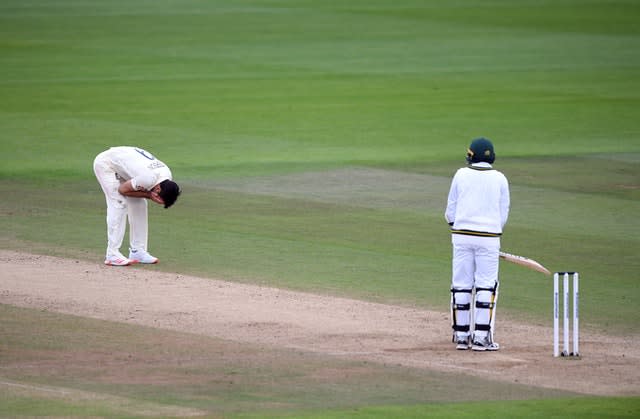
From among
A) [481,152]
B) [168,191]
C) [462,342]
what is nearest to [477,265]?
[462,342]

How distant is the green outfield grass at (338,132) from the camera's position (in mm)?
16734

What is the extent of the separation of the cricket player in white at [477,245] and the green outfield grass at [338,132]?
5.07 feet

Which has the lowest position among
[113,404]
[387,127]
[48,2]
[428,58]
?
[113,404]

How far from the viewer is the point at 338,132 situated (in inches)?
1173

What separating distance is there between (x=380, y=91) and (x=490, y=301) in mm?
24142

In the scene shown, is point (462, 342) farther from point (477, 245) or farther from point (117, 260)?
point (117, 260)

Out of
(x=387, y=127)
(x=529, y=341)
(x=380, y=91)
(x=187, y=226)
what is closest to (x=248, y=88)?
(x=380, y=91)

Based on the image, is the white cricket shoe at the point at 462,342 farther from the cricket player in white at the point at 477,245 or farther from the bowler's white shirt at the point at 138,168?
the bowler's white shirt at the point at 138,168

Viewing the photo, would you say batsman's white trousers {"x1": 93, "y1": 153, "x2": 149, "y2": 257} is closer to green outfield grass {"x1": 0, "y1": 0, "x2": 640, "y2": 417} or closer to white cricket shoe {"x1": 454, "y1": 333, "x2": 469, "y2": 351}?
green outfield grass {"x1": 0, "y1": 0, "x2": 640, "y2": 417}

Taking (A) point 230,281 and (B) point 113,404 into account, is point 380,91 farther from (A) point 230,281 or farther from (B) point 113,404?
(B) point 113,404

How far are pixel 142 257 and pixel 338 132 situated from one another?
13755 mm

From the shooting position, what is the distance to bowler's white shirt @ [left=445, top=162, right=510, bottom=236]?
41.1 ft

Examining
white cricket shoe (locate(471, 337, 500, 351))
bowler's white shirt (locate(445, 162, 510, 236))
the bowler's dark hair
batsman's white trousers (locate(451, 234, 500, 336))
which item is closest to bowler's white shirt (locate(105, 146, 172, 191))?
the bowler's dark hair

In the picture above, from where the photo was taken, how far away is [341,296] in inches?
581
